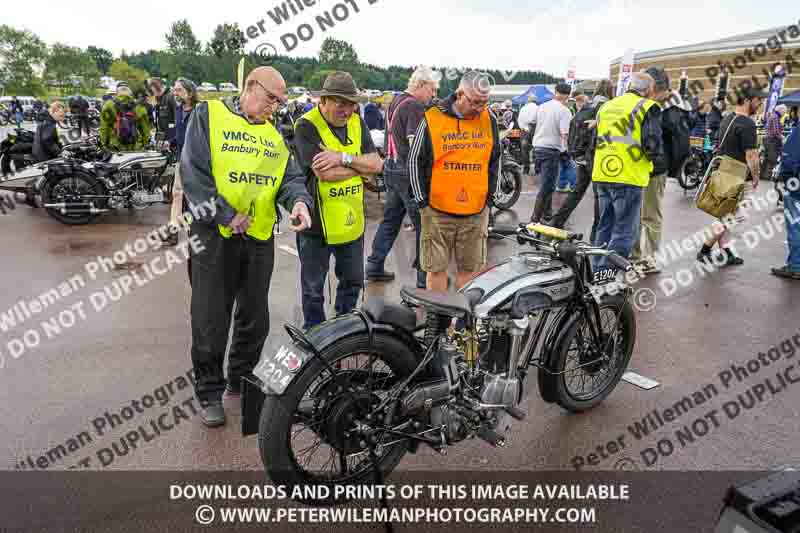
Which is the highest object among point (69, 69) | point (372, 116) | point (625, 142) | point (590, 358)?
point (69, 69)

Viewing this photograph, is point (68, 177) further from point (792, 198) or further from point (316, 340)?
point (792, 198)

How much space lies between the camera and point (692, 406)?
365 centimetres

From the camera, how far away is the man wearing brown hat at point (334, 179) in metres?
3.54

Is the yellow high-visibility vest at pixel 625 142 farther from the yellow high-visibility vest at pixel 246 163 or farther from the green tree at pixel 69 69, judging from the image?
the green tree at pixel 69 69

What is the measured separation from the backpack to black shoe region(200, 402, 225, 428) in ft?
25.0

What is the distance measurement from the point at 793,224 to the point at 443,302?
558cm

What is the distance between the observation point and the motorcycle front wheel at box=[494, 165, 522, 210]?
9.23 meters

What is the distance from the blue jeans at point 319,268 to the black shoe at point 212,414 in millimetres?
860

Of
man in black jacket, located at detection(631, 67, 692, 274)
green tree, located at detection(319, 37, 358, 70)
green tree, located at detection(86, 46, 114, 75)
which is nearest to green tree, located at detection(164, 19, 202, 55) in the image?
green tree, located at detection(319, 37, 358, 70)

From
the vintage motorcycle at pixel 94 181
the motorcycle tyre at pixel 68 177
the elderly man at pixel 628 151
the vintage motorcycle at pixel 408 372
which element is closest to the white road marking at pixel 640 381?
the vintage motorcycle at pixel 408 372

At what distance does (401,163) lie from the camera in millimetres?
5352

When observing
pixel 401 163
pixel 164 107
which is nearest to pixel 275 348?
pixel 401 163

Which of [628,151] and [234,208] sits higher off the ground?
[628,151]

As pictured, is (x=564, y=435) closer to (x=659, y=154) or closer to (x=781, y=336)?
(x=781, y=336)
